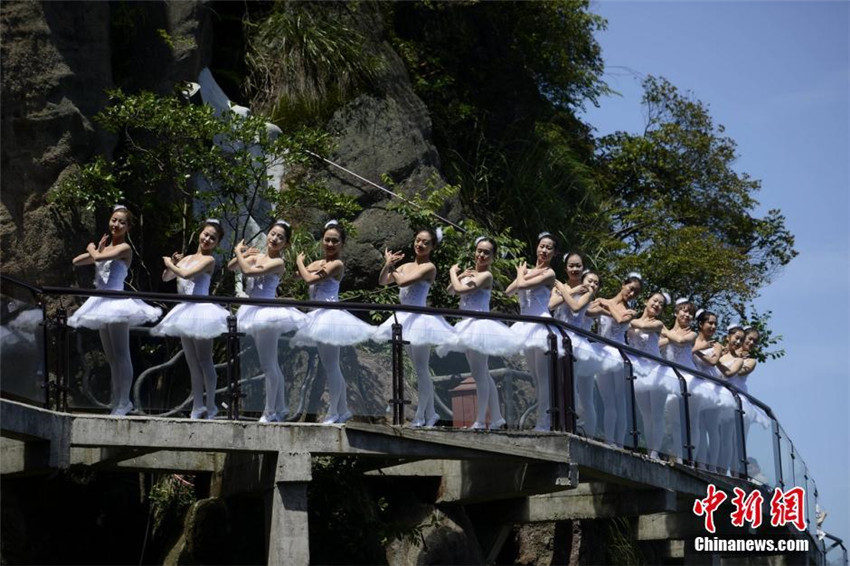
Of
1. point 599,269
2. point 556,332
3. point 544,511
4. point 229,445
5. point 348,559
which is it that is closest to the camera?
point 229,445

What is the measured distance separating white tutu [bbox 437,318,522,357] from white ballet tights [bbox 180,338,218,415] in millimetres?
2313

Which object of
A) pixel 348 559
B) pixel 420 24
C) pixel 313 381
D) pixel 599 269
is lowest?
pixel 348 559

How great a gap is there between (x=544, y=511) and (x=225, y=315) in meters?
6.06

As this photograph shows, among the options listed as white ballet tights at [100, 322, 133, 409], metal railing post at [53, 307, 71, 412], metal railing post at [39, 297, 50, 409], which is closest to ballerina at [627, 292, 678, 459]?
white ballet tights at [100, 322, 133, 409]

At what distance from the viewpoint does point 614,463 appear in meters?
17.5

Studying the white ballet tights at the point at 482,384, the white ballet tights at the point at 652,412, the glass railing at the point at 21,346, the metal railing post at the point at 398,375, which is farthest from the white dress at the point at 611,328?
the glass railing at the point at 21,346

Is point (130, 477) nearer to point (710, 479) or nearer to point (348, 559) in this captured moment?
point (348, 559)

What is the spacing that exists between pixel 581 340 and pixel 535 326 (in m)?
0.72

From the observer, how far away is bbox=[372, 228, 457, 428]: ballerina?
1623 cm

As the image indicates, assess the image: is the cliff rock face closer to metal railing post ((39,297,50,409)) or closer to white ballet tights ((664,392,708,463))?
metal railing post ((39,297,50,409))

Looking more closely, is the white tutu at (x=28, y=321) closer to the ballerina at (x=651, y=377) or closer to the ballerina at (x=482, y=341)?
the ballerina at (x=482, y=341)

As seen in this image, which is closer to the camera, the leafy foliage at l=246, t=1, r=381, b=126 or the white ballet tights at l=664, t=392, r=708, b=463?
the white ballet tights at l=664, t=392, r=708, b=463

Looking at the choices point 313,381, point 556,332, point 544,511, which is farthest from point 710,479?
point 313,381

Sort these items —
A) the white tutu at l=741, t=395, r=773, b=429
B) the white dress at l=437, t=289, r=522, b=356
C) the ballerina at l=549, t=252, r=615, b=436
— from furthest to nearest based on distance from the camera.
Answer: the white tutu at l=741, t=395, r=773, b=429, the ballerina at l=549, t=252, r=615, b=436, the white dress at l=437, t=289, r=522, b=356
